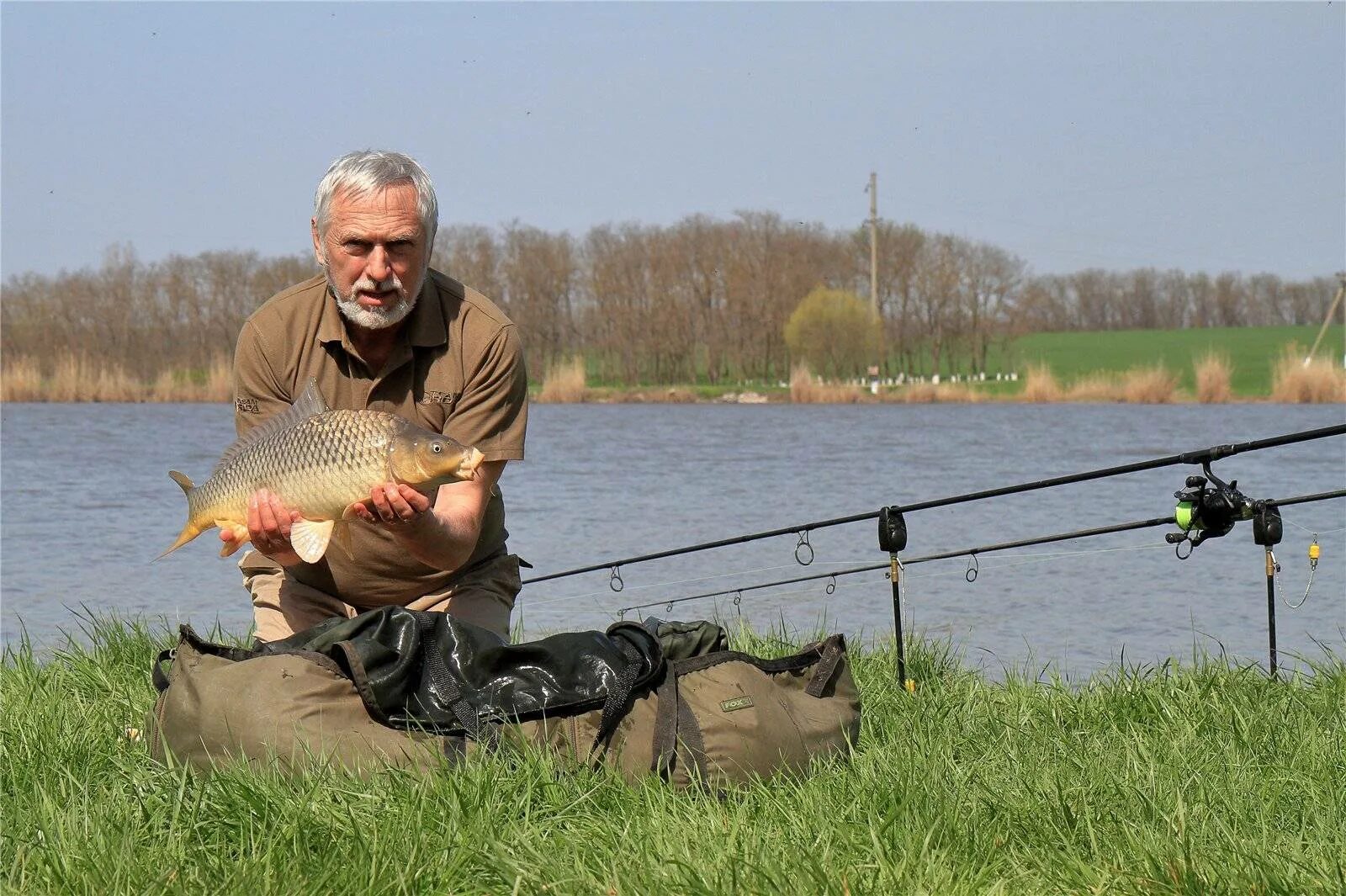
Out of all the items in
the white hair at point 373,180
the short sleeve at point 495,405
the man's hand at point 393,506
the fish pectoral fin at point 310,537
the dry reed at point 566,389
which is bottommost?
the dry reed at point 566,389

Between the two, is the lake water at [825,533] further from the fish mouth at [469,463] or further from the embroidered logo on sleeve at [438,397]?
the fish mouth at [469,463]

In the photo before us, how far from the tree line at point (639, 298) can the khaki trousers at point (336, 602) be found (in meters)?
35.2

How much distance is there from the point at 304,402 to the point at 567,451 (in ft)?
58.2

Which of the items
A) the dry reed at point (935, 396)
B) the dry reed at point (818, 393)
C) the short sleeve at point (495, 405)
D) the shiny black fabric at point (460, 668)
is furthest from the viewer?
the dry reed at point (818, 393)

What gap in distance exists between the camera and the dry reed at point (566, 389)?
1441 inches

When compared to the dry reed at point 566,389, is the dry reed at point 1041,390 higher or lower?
lower

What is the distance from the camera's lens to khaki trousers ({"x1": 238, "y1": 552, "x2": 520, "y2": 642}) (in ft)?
11.7

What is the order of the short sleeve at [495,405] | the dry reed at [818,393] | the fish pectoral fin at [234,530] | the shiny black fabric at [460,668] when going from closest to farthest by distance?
the shiny black fabric at [460,668] < the fish pectoral fin at [234,530] < the short sleeve at [495,405] < the dry reed at [818,393]

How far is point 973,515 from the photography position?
489 inches

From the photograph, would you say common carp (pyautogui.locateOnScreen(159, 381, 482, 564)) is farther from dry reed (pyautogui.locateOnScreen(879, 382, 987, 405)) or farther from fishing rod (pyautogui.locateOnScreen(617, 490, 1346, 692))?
dry reed (pyautogui.locateOnScreen(879, 382, 987, 405))

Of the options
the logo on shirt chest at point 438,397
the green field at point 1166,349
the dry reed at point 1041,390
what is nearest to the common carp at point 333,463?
the logo on shirt chest at point 438,397

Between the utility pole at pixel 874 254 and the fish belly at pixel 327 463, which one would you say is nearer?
the fish belly at pixel 327 463

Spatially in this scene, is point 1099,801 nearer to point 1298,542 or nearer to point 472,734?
point 472,734

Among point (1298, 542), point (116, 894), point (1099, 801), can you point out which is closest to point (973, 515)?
point (1298, 542)
